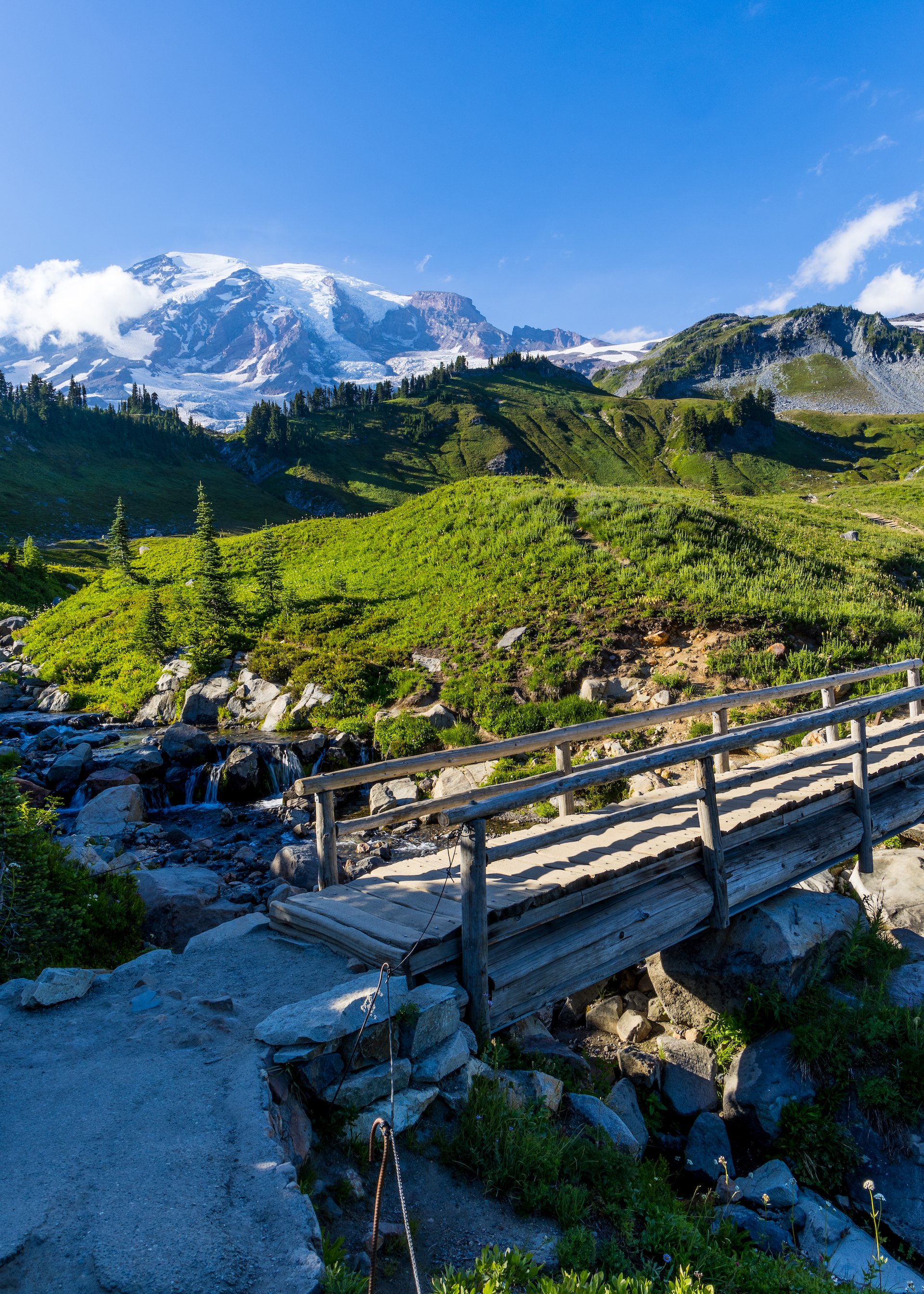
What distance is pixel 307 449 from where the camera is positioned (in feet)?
491

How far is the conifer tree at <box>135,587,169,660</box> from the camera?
25703 mm

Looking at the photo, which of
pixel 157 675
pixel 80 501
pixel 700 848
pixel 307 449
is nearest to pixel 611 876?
pixel 700 848

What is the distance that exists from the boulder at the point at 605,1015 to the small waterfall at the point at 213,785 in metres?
11.1

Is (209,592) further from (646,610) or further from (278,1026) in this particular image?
(278,1026)

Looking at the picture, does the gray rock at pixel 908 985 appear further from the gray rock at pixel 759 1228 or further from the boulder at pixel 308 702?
the boulder at pixel 308 702

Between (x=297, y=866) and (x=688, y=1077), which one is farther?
(x=297, y=866)

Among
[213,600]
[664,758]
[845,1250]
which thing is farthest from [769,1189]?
[213,600]

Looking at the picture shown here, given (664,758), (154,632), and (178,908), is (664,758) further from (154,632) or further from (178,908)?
(154,632)

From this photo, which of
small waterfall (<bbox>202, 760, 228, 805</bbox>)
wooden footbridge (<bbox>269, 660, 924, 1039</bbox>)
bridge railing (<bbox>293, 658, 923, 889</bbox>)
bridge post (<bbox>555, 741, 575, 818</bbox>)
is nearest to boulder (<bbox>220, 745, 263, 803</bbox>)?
small waterfall (<bbox>202, 760, 228, 805</bbox>)

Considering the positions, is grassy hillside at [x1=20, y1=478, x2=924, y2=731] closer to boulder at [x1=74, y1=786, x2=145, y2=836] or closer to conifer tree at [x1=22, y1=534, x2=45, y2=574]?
boulder at [x1=74, y1=786, x2=145, y2=836]

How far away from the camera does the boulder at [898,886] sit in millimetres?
9594

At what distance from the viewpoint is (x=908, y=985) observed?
27.6 feet

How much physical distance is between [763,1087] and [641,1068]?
135cm

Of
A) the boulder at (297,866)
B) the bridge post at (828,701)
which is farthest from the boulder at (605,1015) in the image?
the bridge post at (828,701)
